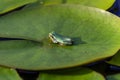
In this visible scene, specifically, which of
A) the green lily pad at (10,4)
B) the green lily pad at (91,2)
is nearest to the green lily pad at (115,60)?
the green lily pad at (91,2)

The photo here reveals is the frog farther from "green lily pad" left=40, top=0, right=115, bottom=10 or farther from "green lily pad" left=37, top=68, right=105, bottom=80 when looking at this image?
"green lily pad" left=40, top=0, right=115, bottom=10

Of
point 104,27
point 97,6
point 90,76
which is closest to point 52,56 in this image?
point 90,76

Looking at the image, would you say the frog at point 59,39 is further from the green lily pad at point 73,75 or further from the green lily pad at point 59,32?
the green lily pad at point 73,75

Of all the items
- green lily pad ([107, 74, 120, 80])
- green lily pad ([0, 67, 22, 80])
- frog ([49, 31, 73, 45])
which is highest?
frog ([49, 31, 73, 45])

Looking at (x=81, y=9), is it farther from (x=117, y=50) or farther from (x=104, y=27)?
(x=117, y=50)

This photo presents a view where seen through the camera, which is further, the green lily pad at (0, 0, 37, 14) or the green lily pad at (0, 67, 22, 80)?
the green lily pad at (0, 0, 37, 14)

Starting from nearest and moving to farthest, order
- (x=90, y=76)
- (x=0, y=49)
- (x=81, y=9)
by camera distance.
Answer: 1. (x=90, y=76)
2. (x=0, y=49)
3. (x=81, y=9)

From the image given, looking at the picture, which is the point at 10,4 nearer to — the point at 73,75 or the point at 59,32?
the point at 59,32

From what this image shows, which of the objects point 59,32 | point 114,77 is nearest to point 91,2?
point 59,32

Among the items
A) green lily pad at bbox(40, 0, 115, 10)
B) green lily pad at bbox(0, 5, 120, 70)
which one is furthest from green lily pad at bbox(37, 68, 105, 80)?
green lily pad at bbox(40, 0, 115, 10)
